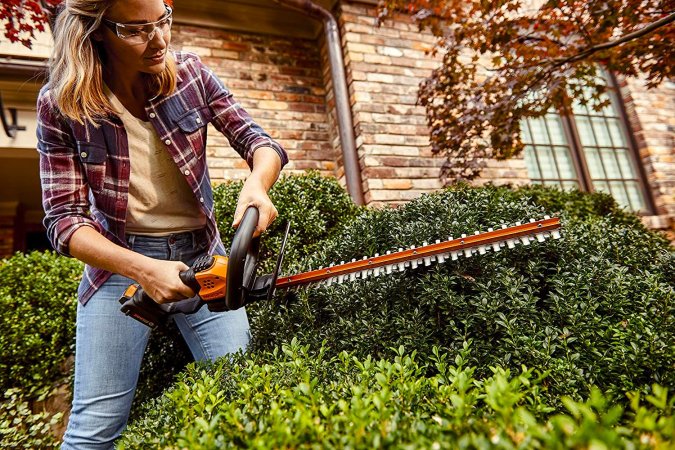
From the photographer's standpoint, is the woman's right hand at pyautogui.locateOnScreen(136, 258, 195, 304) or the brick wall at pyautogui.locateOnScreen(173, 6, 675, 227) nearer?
the woman's right hand at pyautogui.locateOnScreen(136, 258, 195, 304)

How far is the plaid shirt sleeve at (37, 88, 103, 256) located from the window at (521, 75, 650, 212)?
6.09 meters

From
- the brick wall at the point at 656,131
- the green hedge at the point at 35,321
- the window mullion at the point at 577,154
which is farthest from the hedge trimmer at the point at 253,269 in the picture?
the brick wall at the point at 656,131

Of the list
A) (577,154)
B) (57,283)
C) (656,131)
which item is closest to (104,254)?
(57,283)

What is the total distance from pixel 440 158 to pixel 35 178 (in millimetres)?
5143

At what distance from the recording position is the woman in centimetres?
162

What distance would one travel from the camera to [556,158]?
6621 mm

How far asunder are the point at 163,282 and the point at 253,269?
0.33 m

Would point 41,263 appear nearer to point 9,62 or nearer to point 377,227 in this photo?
point 9,62

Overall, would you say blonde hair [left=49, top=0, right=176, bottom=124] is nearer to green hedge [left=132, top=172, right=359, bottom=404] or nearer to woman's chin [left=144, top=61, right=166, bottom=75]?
woman's chin [left=144, top=61, right=166, bottom=75]

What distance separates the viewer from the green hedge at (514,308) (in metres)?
1.43

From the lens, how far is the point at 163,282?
156cm

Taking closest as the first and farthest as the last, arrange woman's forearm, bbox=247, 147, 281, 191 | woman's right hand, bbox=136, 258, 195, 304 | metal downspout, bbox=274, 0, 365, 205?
1. woman's right hand, bbox=136, 258, 195, 304
2. woman's forearm, bbox=247, 147, 281, 191
3. metal downspout, bbox=274, 0, 365, 205

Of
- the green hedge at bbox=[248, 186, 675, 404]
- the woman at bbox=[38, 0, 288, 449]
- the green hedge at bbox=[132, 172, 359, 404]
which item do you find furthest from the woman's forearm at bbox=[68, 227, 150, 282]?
the green hedge at bbox=[132, 172, 359, 404]

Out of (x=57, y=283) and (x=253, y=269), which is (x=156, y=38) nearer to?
(x=253, y=269)
